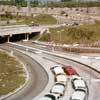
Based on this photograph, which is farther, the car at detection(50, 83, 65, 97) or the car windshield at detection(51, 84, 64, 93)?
the car windshield at detection(51, 84, 64, 93)

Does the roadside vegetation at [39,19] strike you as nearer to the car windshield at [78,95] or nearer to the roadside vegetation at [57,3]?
the roadside vegetation at [57,3]

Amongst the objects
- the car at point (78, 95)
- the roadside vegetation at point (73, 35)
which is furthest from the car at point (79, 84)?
the roadside vegetation at point (73, 35)

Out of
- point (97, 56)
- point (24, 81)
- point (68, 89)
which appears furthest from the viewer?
point (97, 56)

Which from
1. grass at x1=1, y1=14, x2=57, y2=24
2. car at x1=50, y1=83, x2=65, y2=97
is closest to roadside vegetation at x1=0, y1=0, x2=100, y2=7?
grass at x1=1, y1=14, x2=57, y2=24

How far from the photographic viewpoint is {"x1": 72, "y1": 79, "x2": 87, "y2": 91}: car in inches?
1995

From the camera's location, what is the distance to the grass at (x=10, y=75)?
53034 mm

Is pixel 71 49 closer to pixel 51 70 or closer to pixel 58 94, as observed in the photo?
pixel 51 70

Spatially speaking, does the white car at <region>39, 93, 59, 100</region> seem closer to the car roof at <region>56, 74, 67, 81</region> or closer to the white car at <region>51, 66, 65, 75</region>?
the car roof at <region>56, 74, 67, 81</region>

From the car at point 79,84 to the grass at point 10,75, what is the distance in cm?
783

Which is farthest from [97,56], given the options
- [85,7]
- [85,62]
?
[85,7]

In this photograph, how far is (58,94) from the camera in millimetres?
47938

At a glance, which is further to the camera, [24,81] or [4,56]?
[4,56]

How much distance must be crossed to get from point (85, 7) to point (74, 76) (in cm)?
8760

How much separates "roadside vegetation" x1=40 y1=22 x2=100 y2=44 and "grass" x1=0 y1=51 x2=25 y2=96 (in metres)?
23.4
